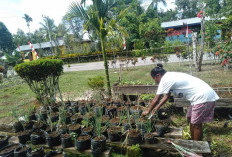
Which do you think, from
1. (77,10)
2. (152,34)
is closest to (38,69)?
(77,10)

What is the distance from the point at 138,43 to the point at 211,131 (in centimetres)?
1862

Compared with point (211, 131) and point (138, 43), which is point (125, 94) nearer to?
point (211, 131)

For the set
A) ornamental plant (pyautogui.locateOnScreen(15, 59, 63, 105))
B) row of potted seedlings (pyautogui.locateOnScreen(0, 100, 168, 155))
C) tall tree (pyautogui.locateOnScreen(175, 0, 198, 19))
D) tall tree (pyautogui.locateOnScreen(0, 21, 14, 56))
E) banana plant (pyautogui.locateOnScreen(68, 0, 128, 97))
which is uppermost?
tall tree (pyautogui.locateOnScreen(175, 0, 198, 19))

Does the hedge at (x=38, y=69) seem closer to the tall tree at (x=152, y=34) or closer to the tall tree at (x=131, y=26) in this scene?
the tall tree at (x=152, y=34)

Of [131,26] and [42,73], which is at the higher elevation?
[131,26]

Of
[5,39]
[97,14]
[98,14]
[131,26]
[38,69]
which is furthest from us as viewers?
[5,39]

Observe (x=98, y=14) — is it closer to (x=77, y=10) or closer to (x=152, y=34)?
(x=77, y=10)

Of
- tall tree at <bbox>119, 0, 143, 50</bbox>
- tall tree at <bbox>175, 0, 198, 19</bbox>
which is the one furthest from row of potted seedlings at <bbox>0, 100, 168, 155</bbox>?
tall tree at <bbox>175, 0, 198, 19</bbox>

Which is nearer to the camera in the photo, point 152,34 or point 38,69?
point 38,69

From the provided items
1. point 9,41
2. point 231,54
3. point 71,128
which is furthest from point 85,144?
point 9,41

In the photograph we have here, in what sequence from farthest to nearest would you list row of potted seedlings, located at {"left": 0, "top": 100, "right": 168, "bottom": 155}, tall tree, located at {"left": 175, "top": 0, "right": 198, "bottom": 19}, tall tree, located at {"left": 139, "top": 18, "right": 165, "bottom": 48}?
tall tree, located at {"left": 175, "top": 0, "right": 198, "bottom": 19} → tall tree, located at {"left": 139, "top": 18, "right": 165, "bottom": 48} → row of potted seedlings, located at {"left": 0, "top": 100, "right": 168, "bottom": 155}

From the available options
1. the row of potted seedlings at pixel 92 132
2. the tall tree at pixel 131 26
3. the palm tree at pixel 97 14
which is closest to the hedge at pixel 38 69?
the row of potted seedlings at pixel 92 132

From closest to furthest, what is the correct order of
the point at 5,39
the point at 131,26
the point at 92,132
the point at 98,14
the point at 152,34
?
the point at 92,132, the point at 98,14, the point at 152,34, the point at 131,26, the point at 5,39

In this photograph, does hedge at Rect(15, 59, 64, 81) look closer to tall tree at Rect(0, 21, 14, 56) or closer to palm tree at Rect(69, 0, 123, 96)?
palm tree at Rect(69, 0, 123, 96)
